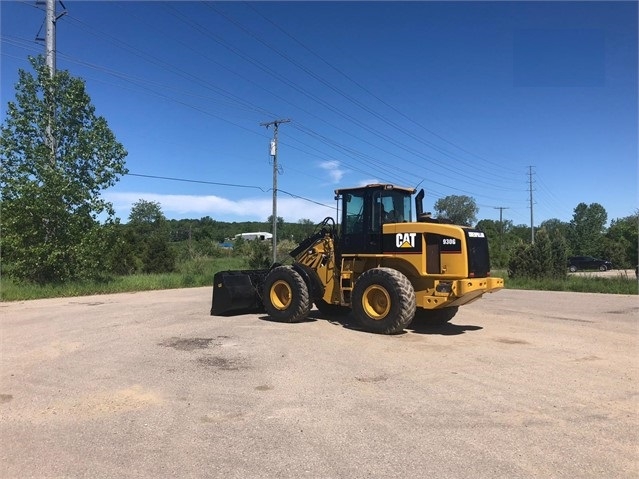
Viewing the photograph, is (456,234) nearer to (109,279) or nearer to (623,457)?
(623,457)

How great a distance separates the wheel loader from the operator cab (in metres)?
0.02

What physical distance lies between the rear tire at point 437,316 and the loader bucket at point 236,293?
409cm

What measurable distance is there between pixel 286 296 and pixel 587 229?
331 feet

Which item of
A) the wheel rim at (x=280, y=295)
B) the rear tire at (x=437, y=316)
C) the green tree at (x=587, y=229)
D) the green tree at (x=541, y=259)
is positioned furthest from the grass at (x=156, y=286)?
the green tree at (x=587, y=229)

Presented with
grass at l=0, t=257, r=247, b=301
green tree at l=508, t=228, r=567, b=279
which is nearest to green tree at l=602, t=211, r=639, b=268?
green tree at l=508, t=228, r=567, b=279

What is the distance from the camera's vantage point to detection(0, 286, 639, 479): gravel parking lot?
14.0 ft

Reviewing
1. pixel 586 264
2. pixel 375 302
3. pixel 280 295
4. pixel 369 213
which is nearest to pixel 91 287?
pixel 280 295

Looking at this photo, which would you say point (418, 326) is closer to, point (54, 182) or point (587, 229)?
point (54, 182)

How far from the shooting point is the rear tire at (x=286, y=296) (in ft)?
37.4

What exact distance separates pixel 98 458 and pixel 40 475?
1.46 ft

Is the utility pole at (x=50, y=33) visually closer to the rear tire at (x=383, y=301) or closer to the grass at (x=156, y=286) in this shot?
the grass at (x=156, y=286)

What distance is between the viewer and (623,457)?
14.2 ft

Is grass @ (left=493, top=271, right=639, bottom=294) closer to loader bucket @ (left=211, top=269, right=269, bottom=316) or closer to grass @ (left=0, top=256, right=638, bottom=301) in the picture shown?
grass @ (left=0, top=256, right=638, bottom=301)

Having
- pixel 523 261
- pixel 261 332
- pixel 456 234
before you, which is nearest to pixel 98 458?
pixel 261 332
